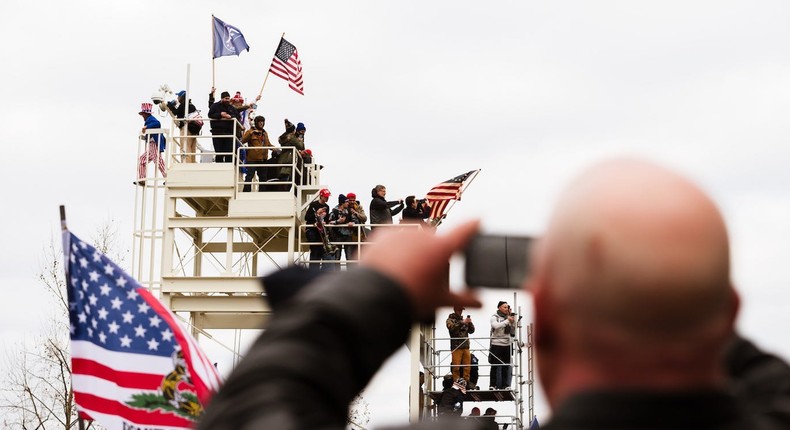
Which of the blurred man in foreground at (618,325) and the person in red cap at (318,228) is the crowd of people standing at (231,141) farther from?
the blurred man in foreground at (618,325)

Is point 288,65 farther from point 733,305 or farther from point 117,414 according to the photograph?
point 733,305

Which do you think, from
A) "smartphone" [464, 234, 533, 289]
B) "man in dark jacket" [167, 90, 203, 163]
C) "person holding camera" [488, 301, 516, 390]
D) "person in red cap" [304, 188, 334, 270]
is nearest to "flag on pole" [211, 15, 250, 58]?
"man in dark jacket" [167, 90, 203, 163]

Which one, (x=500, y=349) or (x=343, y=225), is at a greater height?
(x=343, y=225)

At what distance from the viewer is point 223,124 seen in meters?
25.2

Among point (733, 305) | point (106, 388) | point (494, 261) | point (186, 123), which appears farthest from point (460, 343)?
point (733, 305)

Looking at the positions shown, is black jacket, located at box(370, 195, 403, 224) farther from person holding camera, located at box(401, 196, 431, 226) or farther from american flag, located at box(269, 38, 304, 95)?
american flag, located at box(269, 38, 304, 95)

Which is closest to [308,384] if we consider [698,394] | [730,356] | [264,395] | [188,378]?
[264,395]

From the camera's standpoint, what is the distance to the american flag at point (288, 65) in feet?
89.5

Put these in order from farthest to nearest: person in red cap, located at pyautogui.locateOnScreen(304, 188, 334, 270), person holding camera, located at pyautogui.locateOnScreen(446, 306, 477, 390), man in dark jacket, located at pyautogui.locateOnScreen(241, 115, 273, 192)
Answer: man in dark jacket, located at pyautogui.locateOnScreen(241, 115, 273, 192)
person in red cap, located at pyautogui.locateOnScreen(304, 188, 334, 270)
person holding camera, located at pyautogui.locateOnScreen(446, 306, 477, 390)

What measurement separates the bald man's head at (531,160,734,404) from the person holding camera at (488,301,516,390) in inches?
872

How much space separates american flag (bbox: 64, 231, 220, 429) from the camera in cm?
698

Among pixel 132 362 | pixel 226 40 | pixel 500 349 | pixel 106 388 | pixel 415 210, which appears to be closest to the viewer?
pixel 132 362

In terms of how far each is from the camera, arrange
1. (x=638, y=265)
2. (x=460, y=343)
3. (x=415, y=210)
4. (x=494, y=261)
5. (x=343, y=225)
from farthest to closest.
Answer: (x=415, y=210), (x=343, y=225), (x=460, y=343), (x=494, y=261), (x=638, y=265)

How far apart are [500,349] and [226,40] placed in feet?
35.1
